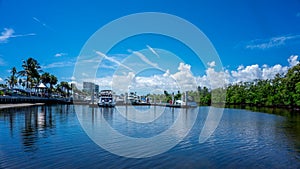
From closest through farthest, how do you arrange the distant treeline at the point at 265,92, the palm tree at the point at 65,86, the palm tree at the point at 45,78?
the distant treeline at the point at 265,92 < the palm tree at the point at 45,78 < the palm tree at the point at 65,86

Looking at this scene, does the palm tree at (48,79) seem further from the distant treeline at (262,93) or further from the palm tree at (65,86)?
the distant treeline at (262,93)

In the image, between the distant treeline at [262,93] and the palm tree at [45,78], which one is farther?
the palm tree at [45,78]

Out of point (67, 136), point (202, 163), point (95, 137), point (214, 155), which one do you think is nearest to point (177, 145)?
point (214, 155)

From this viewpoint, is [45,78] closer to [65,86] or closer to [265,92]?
[65,86]

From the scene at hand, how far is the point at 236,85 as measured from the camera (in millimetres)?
111562

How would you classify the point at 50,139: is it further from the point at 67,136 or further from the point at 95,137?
the point at 95,137

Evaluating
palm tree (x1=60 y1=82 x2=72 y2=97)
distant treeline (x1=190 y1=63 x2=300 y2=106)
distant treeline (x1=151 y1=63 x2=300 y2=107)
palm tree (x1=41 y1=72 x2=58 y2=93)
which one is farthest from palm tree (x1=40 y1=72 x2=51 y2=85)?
distant treeline (x1=190 y1=63 x2=300 y2=106)

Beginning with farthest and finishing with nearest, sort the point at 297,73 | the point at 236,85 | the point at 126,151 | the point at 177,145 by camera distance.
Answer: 1. the point at 236,85
2. the point at 297,73
3. the point at 177,145
4. the point at 126,151

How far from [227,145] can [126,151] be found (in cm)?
555

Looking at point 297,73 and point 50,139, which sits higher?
point 297,73

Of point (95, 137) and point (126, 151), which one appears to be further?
point (95, 137)

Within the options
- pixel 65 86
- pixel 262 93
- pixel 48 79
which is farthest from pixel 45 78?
pixel 262 93

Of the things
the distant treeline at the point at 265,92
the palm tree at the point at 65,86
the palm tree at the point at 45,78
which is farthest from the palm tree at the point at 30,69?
the distant treeline at the point at 265,92

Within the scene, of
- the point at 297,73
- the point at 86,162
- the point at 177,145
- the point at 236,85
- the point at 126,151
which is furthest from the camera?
the point at 236,85
